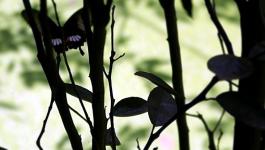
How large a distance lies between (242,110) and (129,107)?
155 millimetres

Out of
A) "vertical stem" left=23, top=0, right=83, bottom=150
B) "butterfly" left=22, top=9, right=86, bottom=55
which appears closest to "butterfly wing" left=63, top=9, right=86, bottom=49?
"butterfly" left=22, top=9, right=86, bottom=55

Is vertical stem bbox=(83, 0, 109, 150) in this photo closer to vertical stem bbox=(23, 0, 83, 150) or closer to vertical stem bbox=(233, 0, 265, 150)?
vertical stem bbox=(23, 0, 83, 150)

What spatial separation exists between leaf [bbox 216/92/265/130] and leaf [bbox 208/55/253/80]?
5 cm

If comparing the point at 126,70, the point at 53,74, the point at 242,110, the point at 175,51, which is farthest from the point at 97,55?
the point at 126,70

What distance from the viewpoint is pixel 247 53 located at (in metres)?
0.64

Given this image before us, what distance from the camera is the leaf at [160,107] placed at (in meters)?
0.59

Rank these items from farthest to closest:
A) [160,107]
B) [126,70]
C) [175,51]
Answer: [126,70] < [175,51] < [160,107]

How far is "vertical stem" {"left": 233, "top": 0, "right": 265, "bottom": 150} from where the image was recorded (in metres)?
0.62

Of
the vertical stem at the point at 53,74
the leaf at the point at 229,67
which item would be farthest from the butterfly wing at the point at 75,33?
the leaf at the point at 229,67

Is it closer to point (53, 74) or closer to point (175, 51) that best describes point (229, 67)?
point (53, 74)

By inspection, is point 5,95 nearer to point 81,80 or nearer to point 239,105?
point 81,80

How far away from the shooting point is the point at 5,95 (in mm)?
2523

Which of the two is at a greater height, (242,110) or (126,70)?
(242,110)

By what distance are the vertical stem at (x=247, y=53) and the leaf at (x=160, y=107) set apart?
0.10 meters
